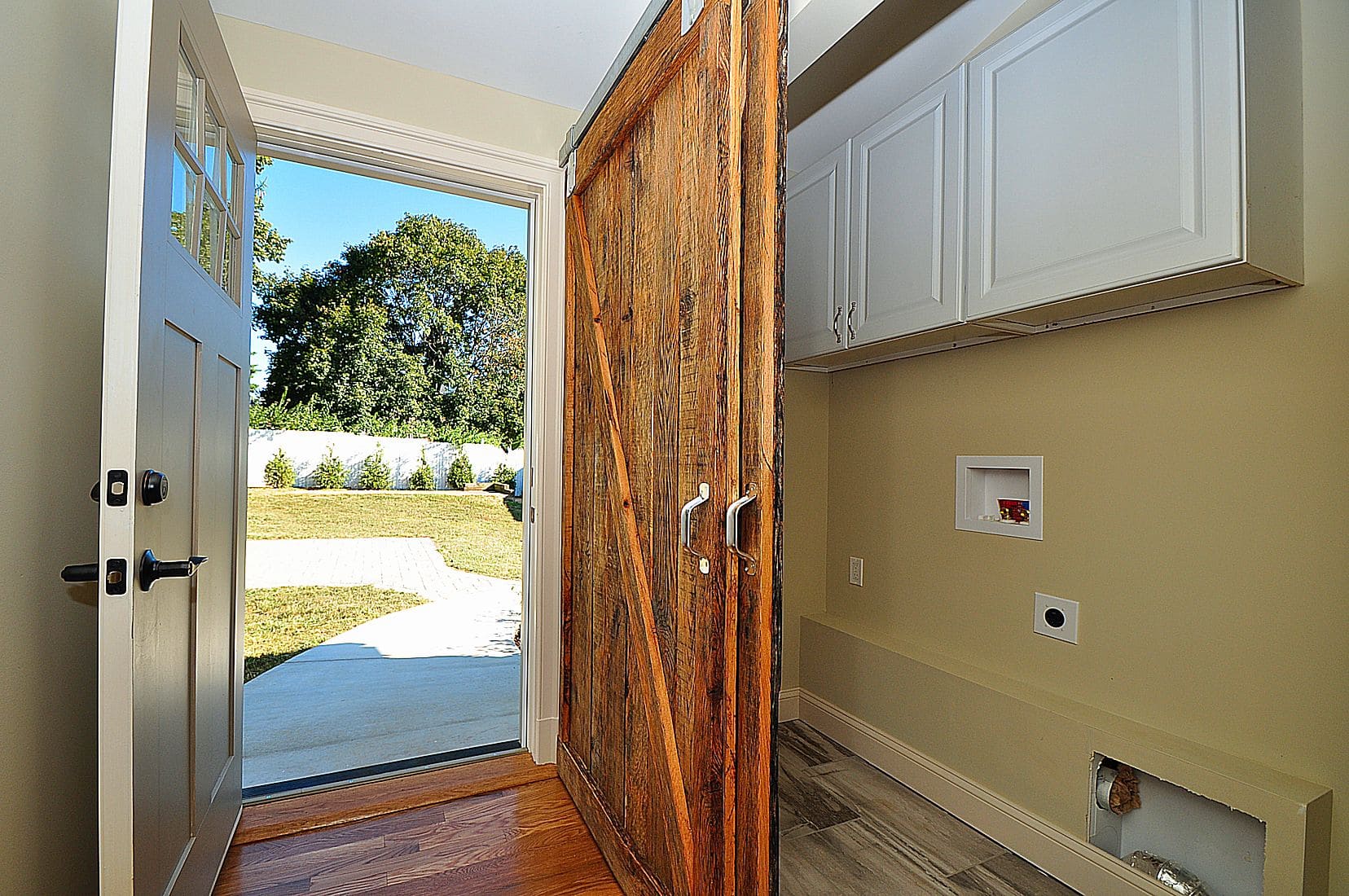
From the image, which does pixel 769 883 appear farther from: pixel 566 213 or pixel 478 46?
pixel 478 46

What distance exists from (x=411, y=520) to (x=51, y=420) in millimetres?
4543

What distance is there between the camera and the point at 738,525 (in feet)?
4.01

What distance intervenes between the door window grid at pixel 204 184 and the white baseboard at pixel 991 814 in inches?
97.8

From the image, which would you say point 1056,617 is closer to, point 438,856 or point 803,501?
point 803,501

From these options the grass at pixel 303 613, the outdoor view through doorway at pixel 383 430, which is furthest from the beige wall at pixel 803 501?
the grass at pixel 303 613

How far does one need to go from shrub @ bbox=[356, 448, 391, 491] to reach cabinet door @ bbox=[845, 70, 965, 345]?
4.46 metres

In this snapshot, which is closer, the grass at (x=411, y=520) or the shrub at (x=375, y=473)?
the grass at (x=411, y=520)

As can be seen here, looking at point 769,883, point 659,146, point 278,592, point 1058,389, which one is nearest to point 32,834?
point 769,883

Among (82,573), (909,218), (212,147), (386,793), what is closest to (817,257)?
(909,218)

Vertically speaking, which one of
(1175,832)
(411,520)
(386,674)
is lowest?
(386,674)

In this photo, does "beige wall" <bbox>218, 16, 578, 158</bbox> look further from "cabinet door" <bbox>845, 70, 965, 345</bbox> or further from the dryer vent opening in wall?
the dryer vent opening in wall

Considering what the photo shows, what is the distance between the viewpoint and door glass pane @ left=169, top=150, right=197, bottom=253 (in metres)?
1.28

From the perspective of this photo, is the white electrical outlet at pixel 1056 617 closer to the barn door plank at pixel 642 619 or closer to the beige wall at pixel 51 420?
the barn door plank at pixel 642 619

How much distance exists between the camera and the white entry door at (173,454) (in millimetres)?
1072
